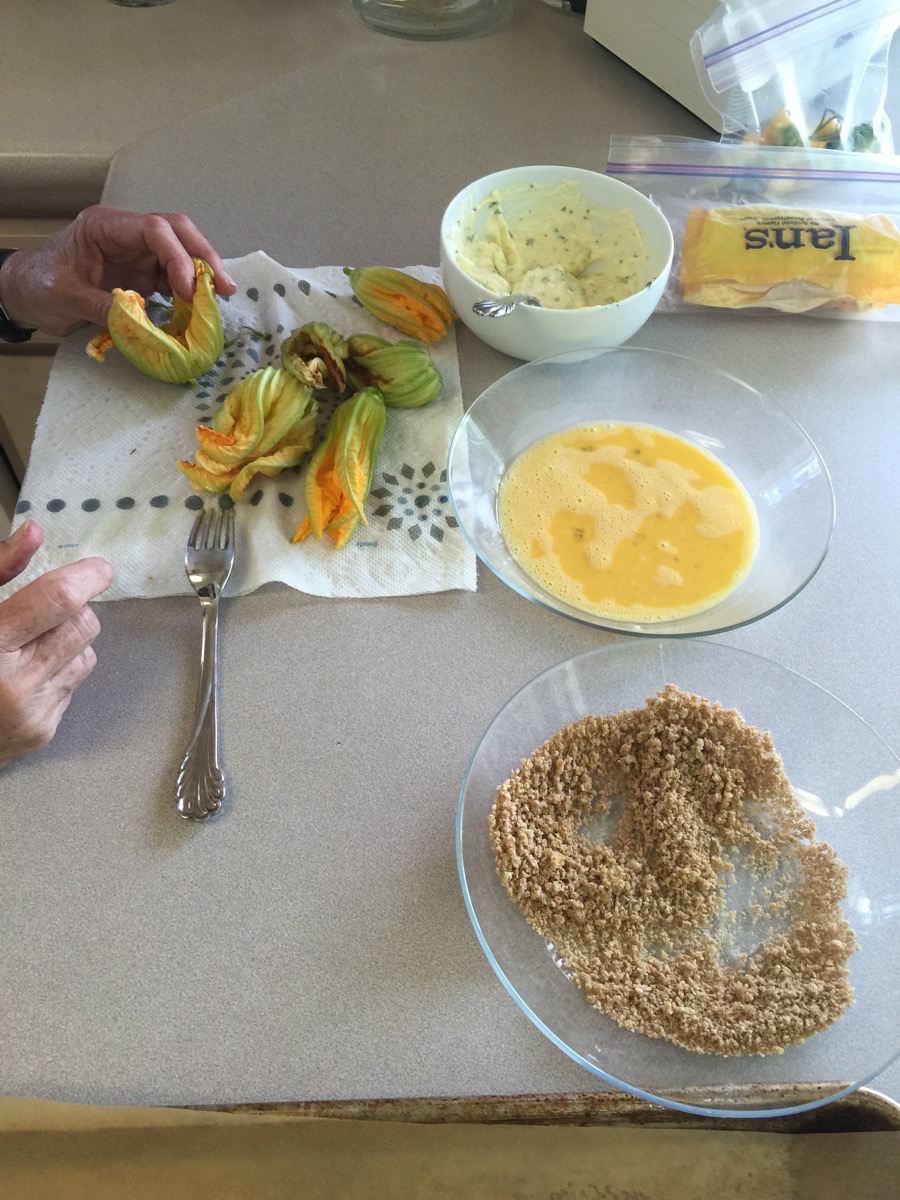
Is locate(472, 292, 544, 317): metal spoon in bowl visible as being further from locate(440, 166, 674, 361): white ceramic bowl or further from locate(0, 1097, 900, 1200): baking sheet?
locate(0, 1097, 900, 1200): baking sheet

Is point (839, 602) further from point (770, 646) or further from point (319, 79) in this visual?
point (319, 79)

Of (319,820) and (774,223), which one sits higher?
(774,223)

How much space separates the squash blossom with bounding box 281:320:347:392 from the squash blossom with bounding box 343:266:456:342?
9 centimetres

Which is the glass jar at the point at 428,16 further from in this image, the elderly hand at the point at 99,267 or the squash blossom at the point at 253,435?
the squash blossom at the point at 253,435

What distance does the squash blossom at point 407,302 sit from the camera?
0.90 m

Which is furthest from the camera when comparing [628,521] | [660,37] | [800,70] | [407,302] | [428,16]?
[428,16]

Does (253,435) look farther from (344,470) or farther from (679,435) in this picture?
(679,435)

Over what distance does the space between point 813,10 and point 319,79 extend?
62 centimetres

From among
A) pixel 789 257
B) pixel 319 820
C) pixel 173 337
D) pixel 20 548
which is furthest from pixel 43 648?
pixel 789 257

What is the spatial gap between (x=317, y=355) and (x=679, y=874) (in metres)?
0.54

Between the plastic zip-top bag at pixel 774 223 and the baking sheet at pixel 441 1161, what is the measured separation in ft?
2.48

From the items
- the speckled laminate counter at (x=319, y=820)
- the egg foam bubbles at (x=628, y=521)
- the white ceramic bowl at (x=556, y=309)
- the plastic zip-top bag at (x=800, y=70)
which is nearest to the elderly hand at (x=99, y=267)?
the speckled laminate counter at (x=319, y=820)

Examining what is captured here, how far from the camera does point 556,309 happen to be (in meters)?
0.85

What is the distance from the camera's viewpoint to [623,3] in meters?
1.15
